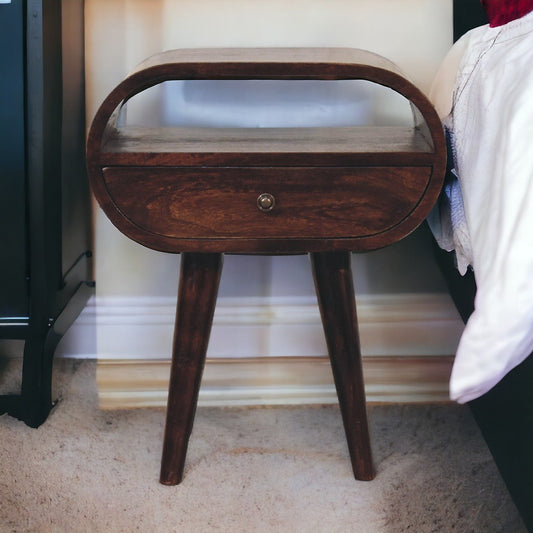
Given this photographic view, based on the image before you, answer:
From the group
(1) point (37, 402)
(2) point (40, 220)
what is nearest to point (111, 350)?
(1) point (37, 402)

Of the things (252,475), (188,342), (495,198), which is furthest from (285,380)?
(495,198)

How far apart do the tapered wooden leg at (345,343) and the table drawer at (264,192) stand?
95mm

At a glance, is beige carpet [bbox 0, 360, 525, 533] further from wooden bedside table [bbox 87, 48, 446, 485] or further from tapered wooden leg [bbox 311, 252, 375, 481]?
wooden bedside table [bbox 87, 48, 446, 485]

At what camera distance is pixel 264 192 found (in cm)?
85

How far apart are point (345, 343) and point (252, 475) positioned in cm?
25

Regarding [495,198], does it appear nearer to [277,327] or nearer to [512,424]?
[512,424]

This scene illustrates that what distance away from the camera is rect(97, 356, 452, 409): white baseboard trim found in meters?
1.27

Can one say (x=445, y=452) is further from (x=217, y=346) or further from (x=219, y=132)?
(x=219, y=132)

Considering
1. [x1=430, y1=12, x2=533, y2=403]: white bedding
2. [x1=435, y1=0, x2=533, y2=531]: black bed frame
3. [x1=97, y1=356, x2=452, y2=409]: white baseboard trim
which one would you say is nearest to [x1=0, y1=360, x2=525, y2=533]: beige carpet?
[x1=97, y1=356, x2=452, y2=409]: white baseboard trim

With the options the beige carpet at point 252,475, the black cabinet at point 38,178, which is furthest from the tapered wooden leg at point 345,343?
the black cabinet at point 38,178

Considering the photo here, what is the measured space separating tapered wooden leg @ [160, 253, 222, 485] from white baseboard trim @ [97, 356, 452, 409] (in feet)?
0.89

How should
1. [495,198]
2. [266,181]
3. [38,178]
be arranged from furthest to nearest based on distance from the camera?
[38,178] → [266,181] → [495,198]

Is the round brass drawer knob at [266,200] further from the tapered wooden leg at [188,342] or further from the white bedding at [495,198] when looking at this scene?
the white bedding at [495,198]

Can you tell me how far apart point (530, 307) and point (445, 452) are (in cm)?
56
